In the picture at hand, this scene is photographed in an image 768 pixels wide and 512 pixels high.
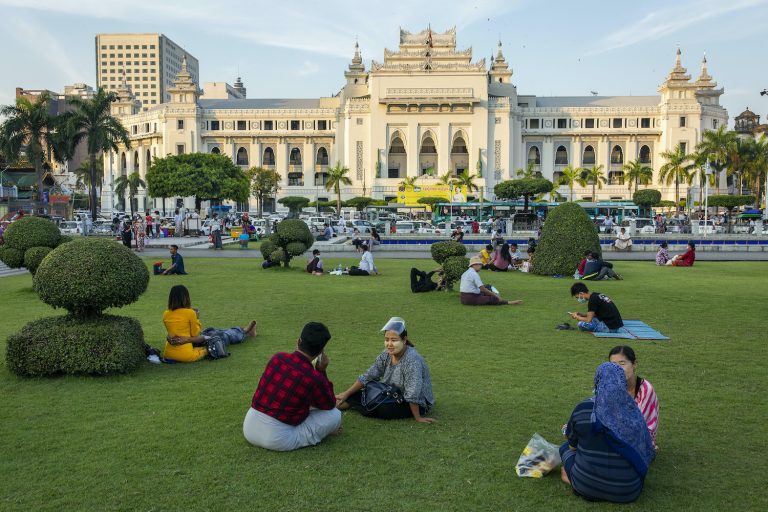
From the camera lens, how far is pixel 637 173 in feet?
219

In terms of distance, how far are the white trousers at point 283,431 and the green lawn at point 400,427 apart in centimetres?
8

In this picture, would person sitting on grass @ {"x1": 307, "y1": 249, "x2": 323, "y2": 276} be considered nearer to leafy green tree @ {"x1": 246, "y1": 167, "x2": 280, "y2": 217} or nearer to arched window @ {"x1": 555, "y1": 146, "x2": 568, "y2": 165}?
leafy green tree @ {"x1": 246, "y1": 167, "x2": 280, "y2": 217}

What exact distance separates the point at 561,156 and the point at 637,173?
1075 centimetres

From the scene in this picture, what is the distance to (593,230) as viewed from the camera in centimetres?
1700

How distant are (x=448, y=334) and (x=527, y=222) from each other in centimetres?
3417

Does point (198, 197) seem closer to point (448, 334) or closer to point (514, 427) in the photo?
point (448, 334)

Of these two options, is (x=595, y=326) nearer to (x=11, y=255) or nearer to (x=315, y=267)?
(x=315, y=267)

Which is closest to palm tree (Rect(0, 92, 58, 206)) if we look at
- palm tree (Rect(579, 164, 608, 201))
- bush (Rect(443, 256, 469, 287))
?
bush (Rect(443, 256, 469, 287))

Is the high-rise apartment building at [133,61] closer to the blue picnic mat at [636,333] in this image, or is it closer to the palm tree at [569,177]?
the palm tree at [569,177]

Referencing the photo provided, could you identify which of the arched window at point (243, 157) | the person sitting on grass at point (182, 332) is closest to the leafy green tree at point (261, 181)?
the arched window at point (243, 157)

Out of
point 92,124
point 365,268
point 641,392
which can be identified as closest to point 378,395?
point 641,392

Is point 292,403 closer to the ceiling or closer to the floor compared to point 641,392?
closer to the floor

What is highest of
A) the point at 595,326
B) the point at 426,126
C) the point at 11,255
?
the point at 426,126

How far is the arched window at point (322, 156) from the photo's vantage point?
77688 mm
